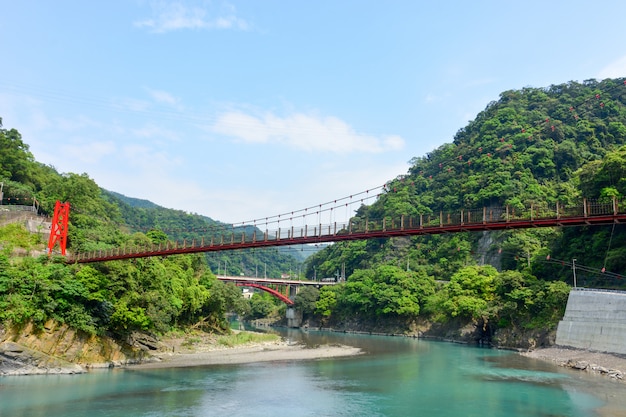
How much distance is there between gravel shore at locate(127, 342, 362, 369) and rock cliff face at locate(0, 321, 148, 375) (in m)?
1.85

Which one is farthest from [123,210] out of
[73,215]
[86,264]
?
[86,264]

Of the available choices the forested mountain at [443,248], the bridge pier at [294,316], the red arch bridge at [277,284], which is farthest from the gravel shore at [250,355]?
the bridge pier at [294,316]

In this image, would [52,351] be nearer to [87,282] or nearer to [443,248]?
[87,282]

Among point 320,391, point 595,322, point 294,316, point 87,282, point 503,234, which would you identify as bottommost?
point 294,316

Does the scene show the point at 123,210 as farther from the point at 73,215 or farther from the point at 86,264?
the point at 86,264

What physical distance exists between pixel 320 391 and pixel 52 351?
12746 millimetres

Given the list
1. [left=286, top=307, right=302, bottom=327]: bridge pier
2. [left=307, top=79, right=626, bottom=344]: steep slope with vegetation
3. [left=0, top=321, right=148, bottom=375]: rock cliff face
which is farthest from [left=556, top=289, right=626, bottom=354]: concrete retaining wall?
[left=286, top=307, right=302, bottom=327]: bridge pier

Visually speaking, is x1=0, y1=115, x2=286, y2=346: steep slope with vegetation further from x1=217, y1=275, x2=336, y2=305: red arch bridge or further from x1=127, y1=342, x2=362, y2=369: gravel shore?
x1=217, y1=275, x2=336, y2=305: red arch bridge

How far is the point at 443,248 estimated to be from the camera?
5622cm

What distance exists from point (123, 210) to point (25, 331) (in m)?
84.5

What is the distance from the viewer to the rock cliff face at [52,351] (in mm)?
20562

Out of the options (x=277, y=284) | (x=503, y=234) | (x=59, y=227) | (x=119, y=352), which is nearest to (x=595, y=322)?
(x=503, y=234)

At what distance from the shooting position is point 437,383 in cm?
2230

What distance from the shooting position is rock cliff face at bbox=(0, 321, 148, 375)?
67.5 feet
